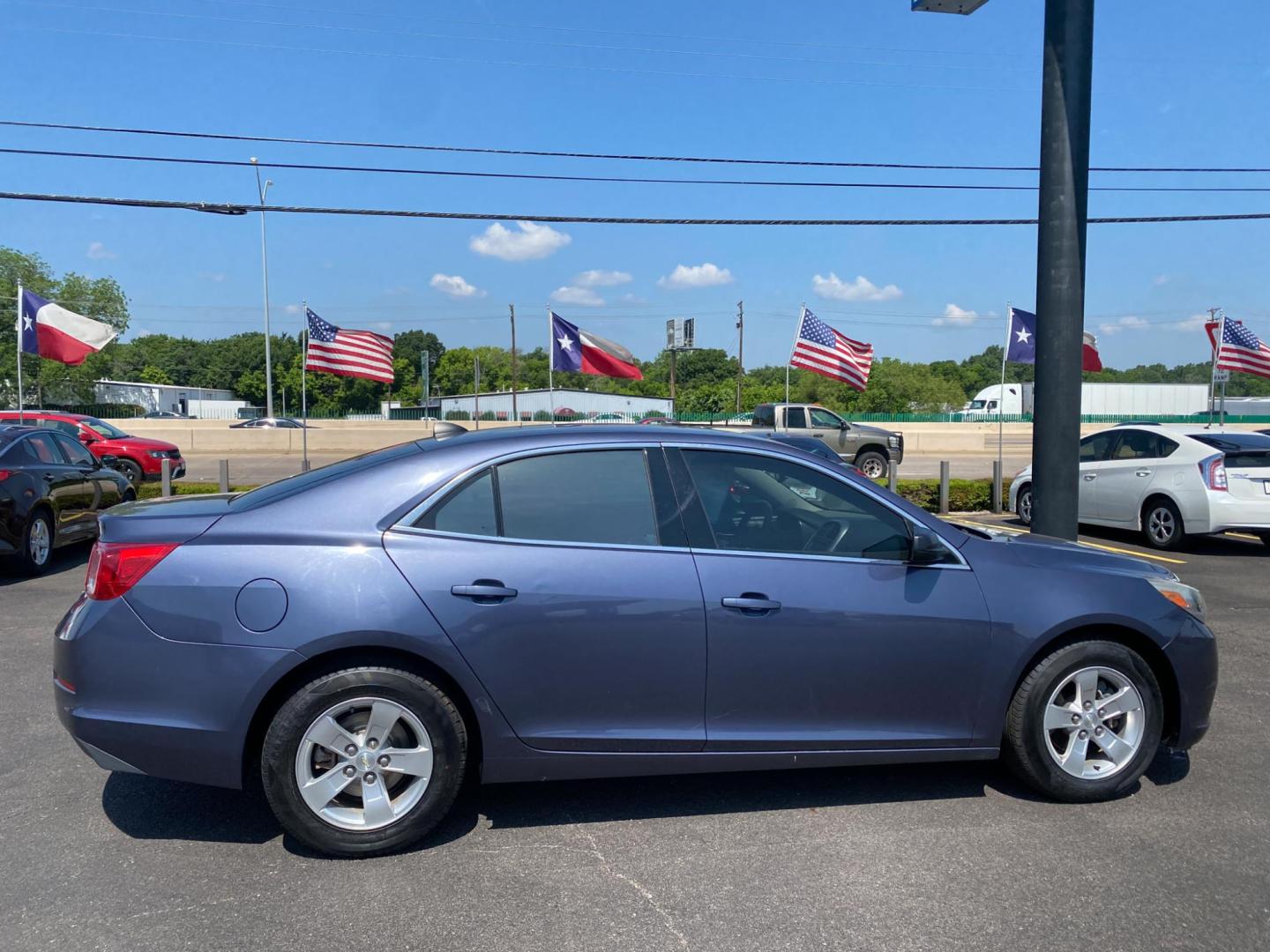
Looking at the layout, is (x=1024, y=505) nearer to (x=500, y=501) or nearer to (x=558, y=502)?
(x=558, y=502)

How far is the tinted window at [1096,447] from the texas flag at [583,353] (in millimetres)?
10702

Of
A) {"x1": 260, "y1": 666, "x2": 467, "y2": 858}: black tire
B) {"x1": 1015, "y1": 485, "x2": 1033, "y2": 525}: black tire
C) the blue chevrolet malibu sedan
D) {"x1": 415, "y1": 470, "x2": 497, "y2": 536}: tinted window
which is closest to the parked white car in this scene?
{"x1": 1015, "y1": 485, "x2": 1033, "y2": 525}: black tire

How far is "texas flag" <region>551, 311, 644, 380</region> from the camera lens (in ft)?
69.8

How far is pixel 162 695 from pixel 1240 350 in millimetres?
26256

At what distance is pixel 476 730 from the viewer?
147 inches

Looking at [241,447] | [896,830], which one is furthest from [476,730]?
[241,447]

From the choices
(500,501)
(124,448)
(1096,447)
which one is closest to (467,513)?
(500,501)

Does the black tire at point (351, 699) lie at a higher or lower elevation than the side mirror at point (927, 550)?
lower

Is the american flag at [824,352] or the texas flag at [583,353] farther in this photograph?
the american flag at [824,352]

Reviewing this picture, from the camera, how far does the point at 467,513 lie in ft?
12.3

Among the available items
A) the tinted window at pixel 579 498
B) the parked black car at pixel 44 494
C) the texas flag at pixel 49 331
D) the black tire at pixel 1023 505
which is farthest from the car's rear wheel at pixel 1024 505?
the texas flag at pixel 49 331

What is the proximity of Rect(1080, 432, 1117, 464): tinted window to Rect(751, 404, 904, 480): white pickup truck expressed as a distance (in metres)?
10.2

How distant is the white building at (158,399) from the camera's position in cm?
8506

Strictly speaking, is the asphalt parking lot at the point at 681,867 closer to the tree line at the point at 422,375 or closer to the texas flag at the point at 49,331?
the texas flag at the point at 49,331
